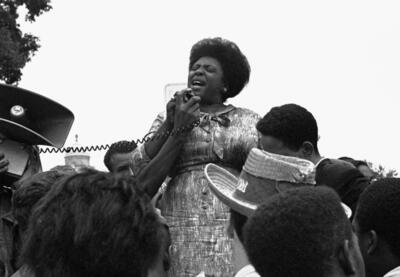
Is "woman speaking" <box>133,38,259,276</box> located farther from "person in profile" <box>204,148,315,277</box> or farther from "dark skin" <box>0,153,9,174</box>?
"dark skin" <box>0,153,9,174</box>

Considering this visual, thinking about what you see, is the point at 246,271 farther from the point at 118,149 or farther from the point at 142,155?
the point at 118,149

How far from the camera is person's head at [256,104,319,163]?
4562 mm

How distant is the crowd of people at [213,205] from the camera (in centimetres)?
220

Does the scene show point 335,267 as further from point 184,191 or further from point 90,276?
point 184,191

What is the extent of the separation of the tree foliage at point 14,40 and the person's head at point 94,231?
19.3 metres

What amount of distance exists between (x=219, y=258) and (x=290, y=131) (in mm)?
759

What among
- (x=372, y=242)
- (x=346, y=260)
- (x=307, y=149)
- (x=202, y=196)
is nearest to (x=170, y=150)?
(x=202, y=196)

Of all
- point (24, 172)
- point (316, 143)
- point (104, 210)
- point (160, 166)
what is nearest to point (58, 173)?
point (160, 166)

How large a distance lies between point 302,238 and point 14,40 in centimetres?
2110

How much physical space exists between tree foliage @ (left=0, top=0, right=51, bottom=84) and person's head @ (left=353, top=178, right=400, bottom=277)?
59.8ft

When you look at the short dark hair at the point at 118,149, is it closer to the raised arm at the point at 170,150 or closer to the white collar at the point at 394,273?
the raised arm at the point at 170,150

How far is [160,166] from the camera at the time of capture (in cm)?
454

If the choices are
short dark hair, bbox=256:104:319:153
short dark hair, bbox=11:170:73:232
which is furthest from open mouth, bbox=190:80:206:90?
short dark hair, bbox=11:170:73:232

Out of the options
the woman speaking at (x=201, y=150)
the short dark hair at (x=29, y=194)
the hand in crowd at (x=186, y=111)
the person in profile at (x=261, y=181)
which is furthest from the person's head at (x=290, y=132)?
the short dark hair at (x=29, y=194)
